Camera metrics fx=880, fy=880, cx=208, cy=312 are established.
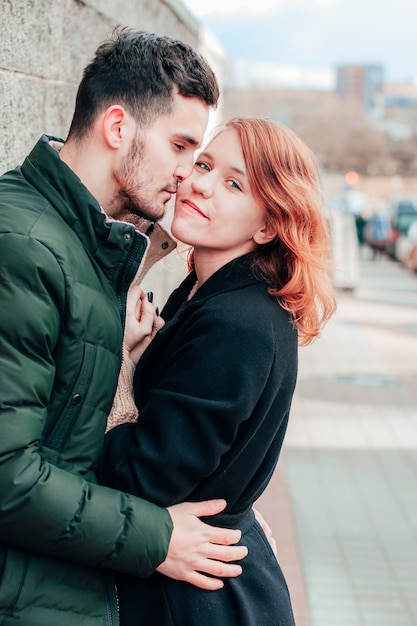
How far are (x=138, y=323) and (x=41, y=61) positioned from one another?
49.2 inches

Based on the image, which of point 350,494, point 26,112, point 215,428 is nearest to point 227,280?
point 215,428

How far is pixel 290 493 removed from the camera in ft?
20.8

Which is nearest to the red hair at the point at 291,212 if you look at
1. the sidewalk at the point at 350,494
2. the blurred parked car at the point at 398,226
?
the sidewalk at the point at 350,494

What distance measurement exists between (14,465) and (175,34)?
16.9 feet

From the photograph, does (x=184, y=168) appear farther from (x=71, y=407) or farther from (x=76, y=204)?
(x=71, y=407)

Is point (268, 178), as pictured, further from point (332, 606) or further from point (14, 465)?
point (332, 606)

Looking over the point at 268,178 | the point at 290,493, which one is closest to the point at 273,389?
the point at 268,178

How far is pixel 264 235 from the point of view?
2.26 metres

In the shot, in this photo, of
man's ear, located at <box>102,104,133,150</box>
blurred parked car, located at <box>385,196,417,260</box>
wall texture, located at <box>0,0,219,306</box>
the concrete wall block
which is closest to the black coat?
man's ear, located at <box>102,104,133,150</box>

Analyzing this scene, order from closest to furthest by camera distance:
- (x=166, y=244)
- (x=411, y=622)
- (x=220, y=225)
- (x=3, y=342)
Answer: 1. (x=3, y=342)
2. (x=220, y=225)
3. (x=166, y=244)
4. (x=411, y=622)

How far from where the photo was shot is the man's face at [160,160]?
214cm

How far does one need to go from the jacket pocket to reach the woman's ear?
611mm

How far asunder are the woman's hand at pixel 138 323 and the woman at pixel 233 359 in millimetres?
144

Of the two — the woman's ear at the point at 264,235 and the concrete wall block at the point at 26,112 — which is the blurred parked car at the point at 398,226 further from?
the woman's ear at the point at 264,235
